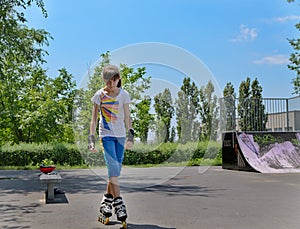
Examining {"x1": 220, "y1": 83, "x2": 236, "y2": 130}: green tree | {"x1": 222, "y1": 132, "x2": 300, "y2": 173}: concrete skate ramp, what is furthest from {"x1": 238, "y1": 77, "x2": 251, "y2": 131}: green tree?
{"x1": 222, "y1": 132, "x2": 300, "y2": 173}: concrete skate ramp

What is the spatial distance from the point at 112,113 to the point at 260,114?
11.5 meters

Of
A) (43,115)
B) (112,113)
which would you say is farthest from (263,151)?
(43,115)

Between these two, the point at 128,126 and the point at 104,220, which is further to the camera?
the point at 128,126

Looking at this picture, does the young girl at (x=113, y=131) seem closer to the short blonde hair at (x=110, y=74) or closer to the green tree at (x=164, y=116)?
the short blonde hair at (x=110, y=74)

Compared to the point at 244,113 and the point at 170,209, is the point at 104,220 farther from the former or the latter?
the point at 244,113

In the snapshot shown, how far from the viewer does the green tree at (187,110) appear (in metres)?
8.76

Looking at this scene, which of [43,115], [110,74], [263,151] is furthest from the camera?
[43,115]

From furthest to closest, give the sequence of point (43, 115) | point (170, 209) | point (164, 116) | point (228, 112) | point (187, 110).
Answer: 1. point (43, 115)
2. point (228, 112)
3. point (187, 110)
4. point (164, 116)
5. point (170, 209)

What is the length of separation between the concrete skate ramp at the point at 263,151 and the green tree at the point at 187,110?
9.04 ft

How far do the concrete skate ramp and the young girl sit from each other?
9443mm

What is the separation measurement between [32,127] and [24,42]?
11.9 meters

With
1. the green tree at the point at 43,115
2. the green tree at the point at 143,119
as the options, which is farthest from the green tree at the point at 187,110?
the green tree at the point at 43,115

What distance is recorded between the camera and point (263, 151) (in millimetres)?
13961

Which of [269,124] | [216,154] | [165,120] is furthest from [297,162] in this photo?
[165,120]
